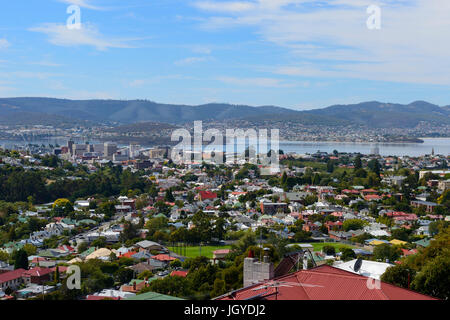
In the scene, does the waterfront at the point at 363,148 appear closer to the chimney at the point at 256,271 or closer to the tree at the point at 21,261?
the tree at the point at 21,261

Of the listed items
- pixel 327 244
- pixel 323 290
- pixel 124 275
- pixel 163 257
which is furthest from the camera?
pixel 327 244

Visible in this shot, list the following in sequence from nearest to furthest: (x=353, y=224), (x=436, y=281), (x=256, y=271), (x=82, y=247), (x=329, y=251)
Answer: (x=256, y=271) < (x=436, y=281) < (x=329, y=251) < (x=82, y=247) < (x=353, y=224)

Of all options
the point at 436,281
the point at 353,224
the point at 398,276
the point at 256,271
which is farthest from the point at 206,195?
the point at 256,271

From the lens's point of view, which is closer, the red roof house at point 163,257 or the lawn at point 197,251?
the red roof house at point 163,257

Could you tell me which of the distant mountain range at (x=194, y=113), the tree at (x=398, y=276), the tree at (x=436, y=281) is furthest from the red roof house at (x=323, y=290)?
the distant mountain range at (x=194, y=113)

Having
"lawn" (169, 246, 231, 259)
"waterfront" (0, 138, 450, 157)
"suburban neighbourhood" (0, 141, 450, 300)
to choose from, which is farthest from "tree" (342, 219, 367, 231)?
"waterfront" (0, 138, 450, 157)

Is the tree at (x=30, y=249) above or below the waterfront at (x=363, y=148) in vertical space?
below

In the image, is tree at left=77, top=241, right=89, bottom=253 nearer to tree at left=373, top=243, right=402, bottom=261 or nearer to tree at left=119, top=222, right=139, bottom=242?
tree at left=119, top=222, right=139, bottom=242

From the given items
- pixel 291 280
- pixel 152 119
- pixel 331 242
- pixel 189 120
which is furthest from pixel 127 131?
pixel 291 280

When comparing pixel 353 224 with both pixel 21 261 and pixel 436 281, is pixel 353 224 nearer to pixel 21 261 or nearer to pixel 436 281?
pixel 21 261
